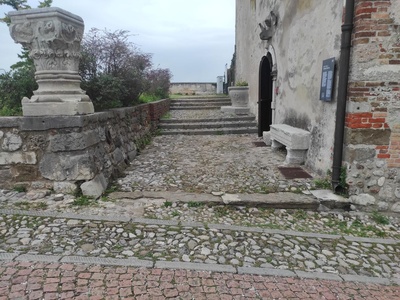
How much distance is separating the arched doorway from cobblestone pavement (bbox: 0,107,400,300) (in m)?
3.61

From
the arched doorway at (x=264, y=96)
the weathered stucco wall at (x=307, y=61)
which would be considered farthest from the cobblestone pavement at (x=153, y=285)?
the arched doorway at (x=264, y=96)

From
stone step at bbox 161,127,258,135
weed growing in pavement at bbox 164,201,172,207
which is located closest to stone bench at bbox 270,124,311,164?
weed growing in pavement at bbox 164,201,172,207

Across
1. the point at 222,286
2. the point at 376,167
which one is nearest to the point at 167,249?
the point at 222,286

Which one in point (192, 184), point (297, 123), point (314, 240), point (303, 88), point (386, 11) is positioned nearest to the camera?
point (314, 240)

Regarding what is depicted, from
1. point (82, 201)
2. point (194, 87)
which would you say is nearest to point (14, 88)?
point (82, 201)

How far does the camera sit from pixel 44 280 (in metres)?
2.04

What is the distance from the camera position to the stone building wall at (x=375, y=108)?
3.12m

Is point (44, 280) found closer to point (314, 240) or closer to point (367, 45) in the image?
point (314, 240)

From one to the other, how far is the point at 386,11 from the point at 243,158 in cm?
315

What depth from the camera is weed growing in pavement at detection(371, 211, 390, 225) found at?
327 cm

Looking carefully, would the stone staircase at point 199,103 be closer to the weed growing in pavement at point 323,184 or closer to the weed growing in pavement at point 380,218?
the weed growing in pavement at point 323,184

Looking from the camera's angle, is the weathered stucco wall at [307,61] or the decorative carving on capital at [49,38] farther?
the weathered stucco wall at [307,61]

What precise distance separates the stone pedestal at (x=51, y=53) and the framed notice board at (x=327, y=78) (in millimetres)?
3205

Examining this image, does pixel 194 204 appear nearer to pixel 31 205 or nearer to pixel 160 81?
pixel 31 205
